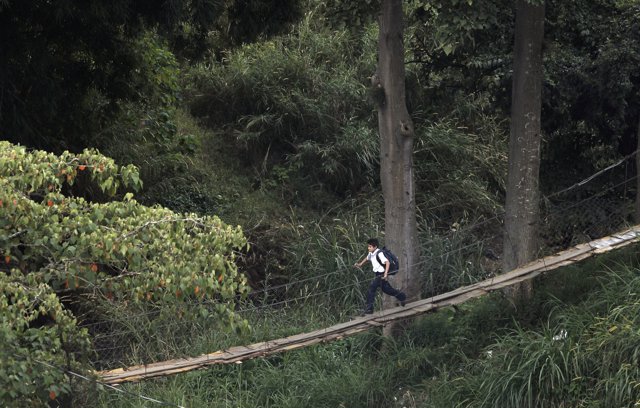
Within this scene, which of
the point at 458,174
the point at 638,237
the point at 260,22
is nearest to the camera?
the point at 638,237

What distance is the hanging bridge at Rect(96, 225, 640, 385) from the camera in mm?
10023

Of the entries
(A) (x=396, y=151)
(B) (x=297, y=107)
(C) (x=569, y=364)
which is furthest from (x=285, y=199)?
(C) (x=569, y=364)

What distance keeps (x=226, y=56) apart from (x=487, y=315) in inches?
313

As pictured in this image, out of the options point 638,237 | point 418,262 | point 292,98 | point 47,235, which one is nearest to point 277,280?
point 418,262

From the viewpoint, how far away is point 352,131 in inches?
628

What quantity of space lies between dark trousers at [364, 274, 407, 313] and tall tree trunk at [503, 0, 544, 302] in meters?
1.42

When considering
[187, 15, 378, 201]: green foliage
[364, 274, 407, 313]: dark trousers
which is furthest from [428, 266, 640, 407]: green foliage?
[187, 15, 378, 201]: green foliage

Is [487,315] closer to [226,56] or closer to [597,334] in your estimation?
[597,334]

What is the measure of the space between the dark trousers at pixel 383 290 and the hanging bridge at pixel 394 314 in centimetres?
13

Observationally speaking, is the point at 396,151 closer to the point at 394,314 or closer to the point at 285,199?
the point at 394,314

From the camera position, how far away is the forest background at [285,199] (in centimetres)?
820

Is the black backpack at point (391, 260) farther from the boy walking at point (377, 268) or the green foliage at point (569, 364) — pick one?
the green foliage at point (569, 364)

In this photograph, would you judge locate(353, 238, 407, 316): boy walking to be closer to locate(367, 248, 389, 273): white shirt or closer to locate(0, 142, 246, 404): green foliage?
locate(367, 248, 389, 273): white shirt

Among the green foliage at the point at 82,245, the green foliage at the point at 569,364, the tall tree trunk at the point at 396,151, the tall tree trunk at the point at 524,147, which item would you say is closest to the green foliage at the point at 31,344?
the green foliage at the point at 82,245
